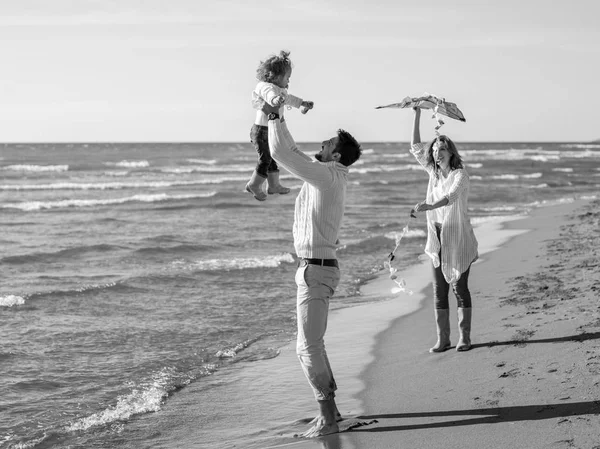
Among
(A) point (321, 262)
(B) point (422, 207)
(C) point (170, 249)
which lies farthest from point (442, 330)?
(C) point (170, 249)

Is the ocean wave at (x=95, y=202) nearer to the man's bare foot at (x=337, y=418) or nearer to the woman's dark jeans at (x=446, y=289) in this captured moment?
the woman's dark jeans at (x=446, y=289)

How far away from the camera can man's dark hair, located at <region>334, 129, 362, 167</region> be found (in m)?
4.96

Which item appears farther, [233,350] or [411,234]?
[411,234]

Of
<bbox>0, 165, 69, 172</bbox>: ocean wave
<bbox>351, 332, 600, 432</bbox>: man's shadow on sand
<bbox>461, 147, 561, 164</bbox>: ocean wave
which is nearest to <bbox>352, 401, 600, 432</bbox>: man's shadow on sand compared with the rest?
<bbox>351, 332, 600, 432</bbox>: man's shadow on sand

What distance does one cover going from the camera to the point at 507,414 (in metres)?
5.18

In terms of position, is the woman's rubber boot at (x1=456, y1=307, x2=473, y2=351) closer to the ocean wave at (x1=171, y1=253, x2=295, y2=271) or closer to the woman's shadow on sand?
the woman's shadow on sand

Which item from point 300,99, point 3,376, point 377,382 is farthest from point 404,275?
point 300,99

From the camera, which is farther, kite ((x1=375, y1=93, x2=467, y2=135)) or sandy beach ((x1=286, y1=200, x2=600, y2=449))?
kite ((x1=375, y1=93, x2=467, y2=135))

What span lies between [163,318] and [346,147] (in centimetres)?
569

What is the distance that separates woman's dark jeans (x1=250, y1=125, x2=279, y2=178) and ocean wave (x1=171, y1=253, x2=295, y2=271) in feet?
28.9

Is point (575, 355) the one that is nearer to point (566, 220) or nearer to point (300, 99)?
point (300, 99)

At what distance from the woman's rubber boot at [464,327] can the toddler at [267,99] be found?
8.61ft

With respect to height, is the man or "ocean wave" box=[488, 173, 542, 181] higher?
the man

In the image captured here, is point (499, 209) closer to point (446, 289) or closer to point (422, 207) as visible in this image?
point (446, 289)
